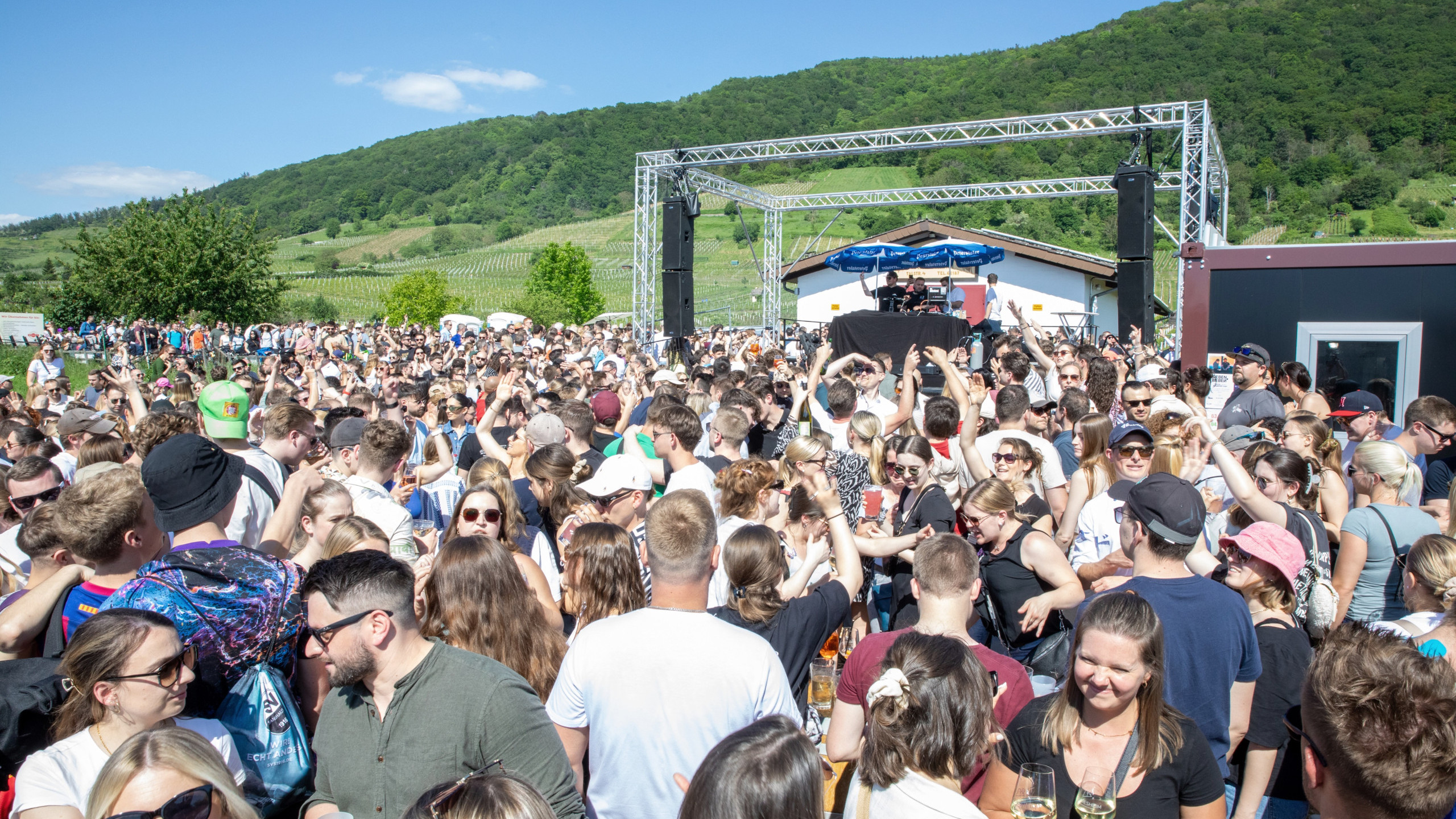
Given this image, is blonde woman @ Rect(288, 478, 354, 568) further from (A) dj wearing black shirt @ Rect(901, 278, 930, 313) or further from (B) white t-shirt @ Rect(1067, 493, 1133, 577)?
(A) dj wearing black shirt @ Rect(901, 278, 930, 313)

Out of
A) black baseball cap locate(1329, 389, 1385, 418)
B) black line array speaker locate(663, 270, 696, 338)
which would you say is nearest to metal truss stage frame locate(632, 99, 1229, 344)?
black line array speaker locate(663, 270, 696, 338)

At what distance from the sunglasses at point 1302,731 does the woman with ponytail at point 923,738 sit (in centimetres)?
65

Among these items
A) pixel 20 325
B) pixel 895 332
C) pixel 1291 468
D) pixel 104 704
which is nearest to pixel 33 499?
pixel 104 704

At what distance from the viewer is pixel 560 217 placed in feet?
375

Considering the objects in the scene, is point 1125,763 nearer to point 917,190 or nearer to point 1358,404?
point 1358,404

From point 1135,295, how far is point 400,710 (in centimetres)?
1377

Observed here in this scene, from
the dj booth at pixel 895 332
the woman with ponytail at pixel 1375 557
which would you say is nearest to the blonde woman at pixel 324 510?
the woman with ponytail at pixel 1375 557

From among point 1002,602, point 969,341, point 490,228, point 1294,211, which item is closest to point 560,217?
point 490,228

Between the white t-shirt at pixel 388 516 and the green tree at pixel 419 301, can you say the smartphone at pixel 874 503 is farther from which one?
the green tree at pixel 419 301

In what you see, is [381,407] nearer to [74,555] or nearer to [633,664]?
[74,555]

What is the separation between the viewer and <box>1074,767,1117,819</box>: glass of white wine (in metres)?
2.07

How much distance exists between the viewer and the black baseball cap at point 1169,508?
275 cm

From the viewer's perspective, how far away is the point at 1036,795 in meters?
1.98

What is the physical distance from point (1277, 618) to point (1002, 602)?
1.01 meters
